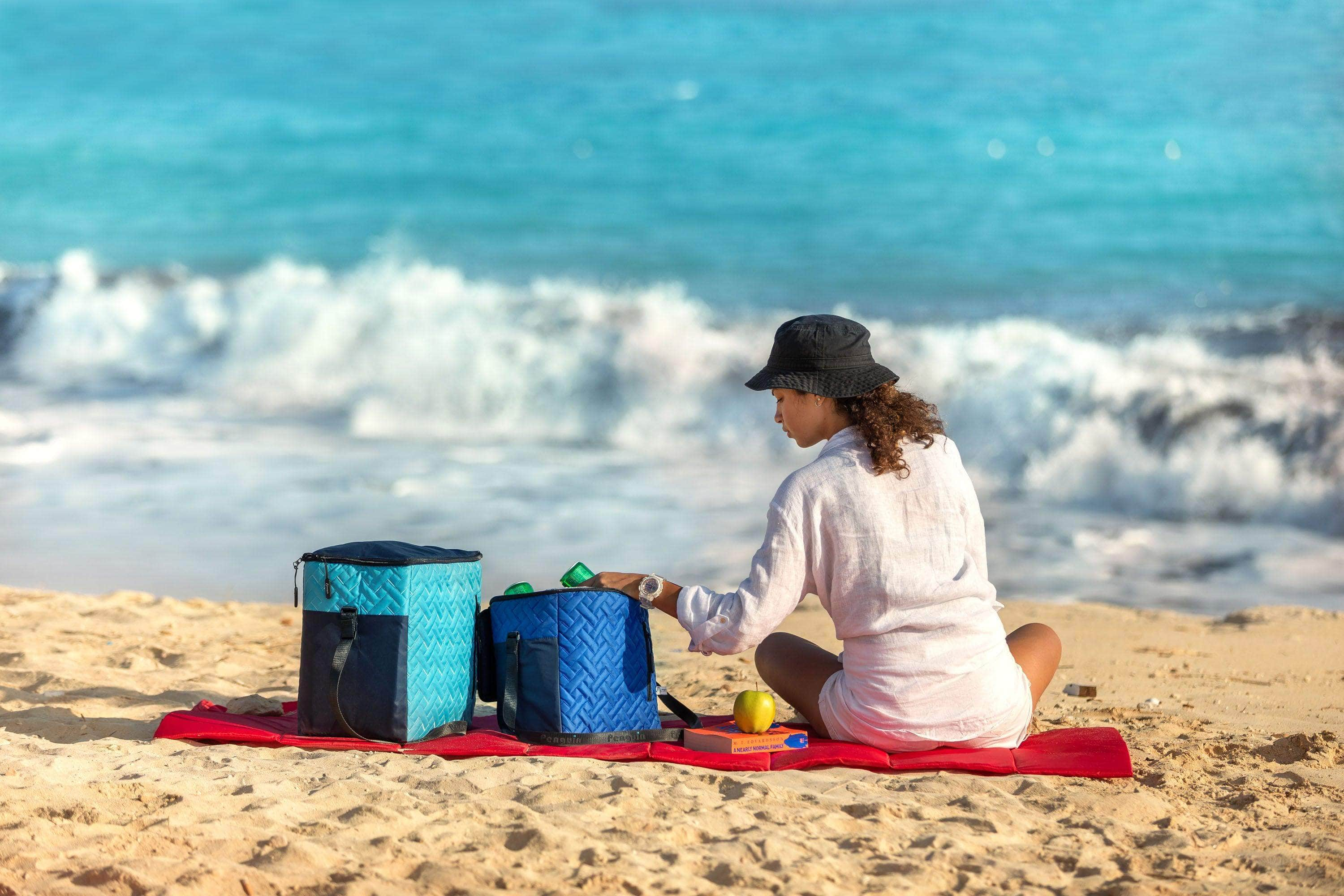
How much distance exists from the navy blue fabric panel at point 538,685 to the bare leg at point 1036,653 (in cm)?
120

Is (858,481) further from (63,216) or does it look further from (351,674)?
(63,216)

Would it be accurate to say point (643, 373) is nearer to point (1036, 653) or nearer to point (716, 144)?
point (716, 144)

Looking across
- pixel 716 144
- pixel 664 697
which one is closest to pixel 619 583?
pixel 664 697

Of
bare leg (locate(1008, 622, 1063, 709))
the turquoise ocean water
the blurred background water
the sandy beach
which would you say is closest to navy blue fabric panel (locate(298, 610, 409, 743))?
the sandy beach

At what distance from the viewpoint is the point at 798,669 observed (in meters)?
3.43

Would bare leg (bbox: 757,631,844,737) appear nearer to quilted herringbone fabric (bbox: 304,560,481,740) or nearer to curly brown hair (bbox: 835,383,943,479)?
curly brown hair (bbox: 835,383,943,479)

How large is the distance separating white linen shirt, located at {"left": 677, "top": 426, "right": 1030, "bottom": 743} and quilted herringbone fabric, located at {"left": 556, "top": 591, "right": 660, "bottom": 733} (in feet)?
0.77

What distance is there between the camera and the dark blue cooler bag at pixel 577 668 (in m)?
3.27

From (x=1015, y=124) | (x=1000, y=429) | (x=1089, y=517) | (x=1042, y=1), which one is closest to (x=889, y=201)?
(x=1015, y=124)

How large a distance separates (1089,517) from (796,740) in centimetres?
573

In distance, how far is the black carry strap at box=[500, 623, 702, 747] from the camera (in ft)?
10.9

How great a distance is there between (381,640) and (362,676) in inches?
4.8

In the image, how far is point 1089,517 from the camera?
845cm

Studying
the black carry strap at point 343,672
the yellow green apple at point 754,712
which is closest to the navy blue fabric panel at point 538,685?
the black carry strap at point 343,672
